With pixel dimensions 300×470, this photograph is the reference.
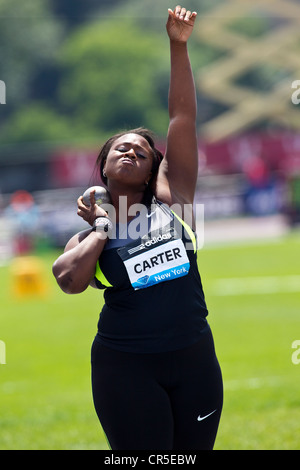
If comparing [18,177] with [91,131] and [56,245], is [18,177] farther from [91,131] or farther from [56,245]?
[91,131]

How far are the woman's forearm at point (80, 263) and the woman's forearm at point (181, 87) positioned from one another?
85cm

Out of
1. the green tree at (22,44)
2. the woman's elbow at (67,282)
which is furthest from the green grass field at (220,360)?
the green tree at (22,44)

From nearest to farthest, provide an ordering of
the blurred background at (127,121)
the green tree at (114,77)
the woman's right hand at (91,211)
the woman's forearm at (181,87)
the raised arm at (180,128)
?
the woman's right hand at (91,211), the raised arm at (180,128), the woman's forearm at (181,87), the blurred background at (127,121), the green tree at (114,77)

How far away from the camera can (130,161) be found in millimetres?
3586

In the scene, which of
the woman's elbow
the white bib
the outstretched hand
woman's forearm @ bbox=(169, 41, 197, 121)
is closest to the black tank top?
the white bib

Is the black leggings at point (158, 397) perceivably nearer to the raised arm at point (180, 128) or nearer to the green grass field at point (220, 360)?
the raised arm at point (180, 128)

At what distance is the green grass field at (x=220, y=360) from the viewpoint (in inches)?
245

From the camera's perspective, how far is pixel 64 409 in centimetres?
718

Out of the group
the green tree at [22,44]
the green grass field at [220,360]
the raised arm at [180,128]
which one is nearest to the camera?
the raised arm at [180,128]

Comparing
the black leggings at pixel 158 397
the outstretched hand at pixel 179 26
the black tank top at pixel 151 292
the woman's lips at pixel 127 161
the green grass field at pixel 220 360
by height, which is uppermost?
the outstretched hand at pixel 179 26

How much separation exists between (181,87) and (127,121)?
59031 mm

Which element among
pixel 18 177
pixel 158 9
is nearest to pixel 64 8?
pixel 158 9

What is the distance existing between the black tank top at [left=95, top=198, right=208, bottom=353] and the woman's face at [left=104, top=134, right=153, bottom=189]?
23 centimetres

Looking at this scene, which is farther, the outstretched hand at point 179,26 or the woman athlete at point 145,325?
the outstretched hand at point 179,26
